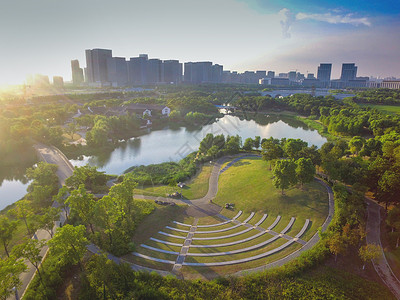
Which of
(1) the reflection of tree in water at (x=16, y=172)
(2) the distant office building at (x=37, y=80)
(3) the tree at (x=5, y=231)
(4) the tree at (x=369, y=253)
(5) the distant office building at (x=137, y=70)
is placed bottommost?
(1) the reflection of tree in water at (x=16, y=172)

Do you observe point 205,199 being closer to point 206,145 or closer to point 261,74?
point 206,145

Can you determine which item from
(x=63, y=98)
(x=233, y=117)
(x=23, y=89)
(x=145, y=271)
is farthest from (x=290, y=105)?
(x=23, y=89)

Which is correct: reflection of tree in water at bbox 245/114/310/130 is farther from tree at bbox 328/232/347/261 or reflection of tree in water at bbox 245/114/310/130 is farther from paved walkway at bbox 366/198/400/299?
tree at bbox 328/232/347/261

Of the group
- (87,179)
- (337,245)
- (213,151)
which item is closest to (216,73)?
(213,151)

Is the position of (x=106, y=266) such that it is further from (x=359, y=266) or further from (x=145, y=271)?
(x=359, y=266)

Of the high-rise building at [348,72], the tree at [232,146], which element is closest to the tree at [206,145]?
the tree at [232,146]

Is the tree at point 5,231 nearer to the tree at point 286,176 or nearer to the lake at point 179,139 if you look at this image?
the lake at point 179,139

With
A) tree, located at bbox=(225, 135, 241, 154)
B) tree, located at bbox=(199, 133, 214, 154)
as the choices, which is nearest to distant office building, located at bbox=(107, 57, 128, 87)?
tree, located at bbox=(199, 133, 214, 154)

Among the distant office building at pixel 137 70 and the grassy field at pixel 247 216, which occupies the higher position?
the distant office building at pixel 137 70
